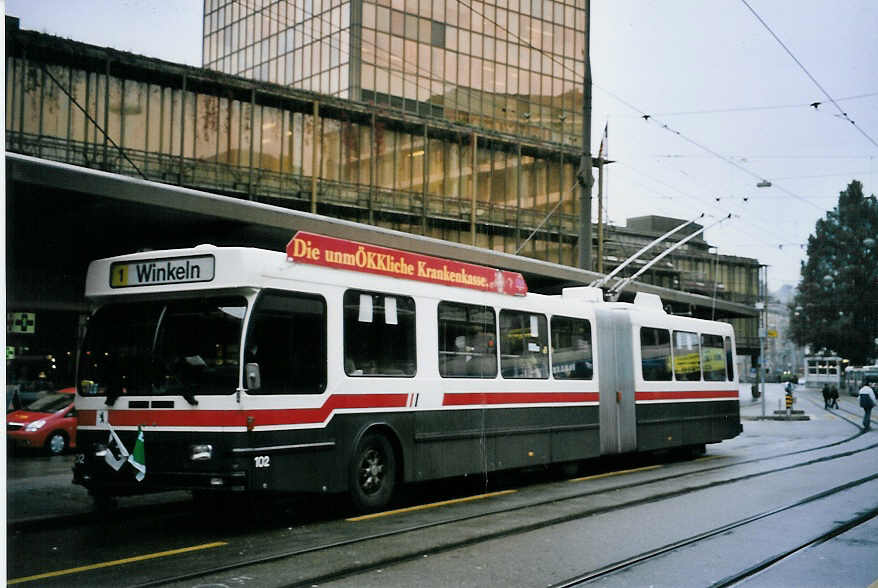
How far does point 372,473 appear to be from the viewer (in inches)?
452

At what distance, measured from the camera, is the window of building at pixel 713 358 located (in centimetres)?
2009

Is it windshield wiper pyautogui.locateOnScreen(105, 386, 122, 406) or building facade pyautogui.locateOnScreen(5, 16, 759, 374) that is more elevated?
building facade pyautogui.locateOnScreen(5, 16, 759, 374)

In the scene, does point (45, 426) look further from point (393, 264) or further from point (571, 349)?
point (393, 264)

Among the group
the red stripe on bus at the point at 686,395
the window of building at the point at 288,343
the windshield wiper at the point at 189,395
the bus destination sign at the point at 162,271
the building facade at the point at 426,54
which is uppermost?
the building facade at the point at 426,54

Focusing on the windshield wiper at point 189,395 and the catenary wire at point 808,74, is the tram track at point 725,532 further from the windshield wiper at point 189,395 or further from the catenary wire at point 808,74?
the catenary wire at point 808,74

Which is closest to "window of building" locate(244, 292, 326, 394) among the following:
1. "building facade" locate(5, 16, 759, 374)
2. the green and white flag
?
the green and white flag

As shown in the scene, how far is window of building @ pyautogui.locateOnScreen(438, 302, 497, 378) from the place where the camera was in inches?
505

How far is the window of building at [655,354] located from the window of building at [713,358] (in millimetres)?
1711

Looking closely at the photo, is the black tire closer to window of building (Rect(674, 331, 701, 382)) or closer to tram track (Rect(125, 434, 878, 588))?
tram track (Rect(125, 434, 878, 588))

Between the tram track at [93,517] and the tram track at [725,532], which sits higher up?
the tram track at [93,517]

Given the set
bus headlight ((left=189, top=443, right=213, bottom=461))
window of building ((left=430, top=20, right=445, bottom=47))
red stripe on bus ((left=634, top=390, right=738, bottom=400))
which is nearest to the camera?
bus headlight ((left=189, top=443, right=213, bottom=461))

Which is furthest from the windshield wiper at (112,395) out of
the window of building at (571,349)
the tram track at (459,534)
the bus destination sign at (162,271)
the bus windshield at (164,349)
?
the window of building at (571,349)

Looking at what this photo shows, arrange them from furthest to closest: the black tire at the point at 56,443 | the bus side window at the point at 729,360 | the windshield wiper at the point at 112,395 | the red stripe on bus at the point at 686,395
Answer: the bus side window at the point at 729,360 → the black tire at the point at 56,443 → the red stripe on bus at the point at 686,395 → the windshield wiper at the point at 112,395

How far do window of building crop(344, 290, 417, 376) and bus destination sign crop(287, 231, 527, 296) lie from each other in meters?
0.35
